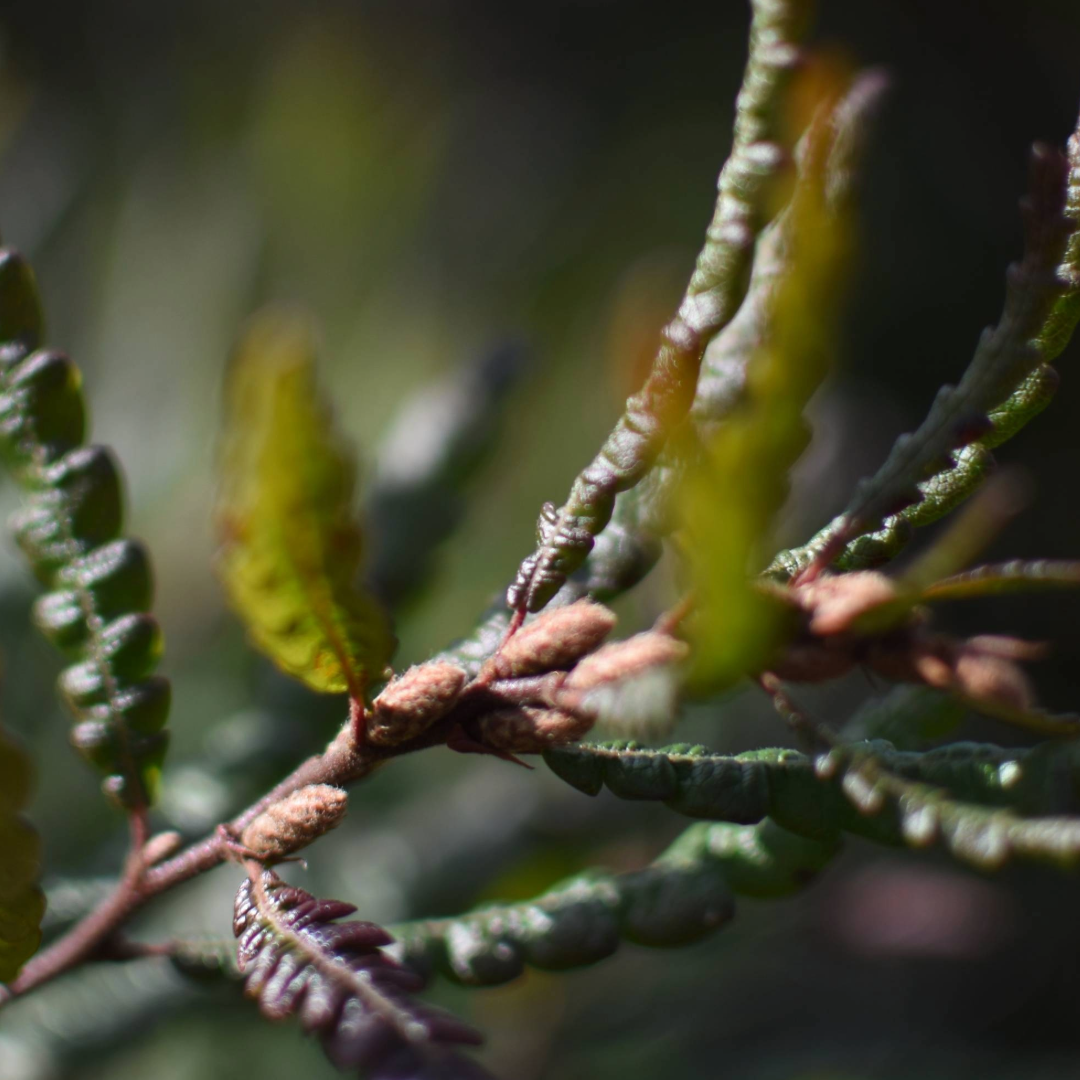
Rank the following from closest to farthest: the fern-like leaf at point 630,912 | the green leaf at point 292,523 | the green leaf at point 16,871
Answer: the green leaf at point 292,523 → the green leaf at point 16,871 → the fern-like leaf at point 630,912

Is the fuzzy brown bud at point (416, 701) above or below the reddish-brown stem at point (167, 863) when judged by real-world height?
above

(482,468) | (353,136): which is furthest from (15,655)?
(353,136)

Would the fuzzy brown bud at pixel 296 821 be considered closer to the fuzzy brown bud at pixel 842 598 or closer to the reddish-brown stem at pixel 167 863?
the reddish-brown stem at pixel 167 863

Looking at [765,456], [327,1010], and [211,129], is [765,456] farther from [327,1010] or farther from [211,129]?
[211,129]

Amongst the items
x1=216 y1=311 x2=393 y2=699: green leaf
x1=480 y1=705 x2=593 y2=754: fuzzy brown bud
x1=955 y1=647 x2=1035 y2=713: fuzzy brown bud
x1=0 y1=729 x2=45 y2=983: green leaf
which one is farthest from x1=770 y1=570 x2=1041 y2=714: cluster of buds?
x1=0 y1=729 x2=45 y2=983: green leaf

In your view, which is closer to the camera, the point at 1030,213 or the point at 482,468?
the point at 1030,213

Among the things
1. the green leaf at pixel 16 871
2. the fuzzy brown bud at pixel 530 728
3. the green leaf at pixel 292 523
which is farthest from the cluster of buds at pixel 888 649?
the green leaf at pixel 16 871
